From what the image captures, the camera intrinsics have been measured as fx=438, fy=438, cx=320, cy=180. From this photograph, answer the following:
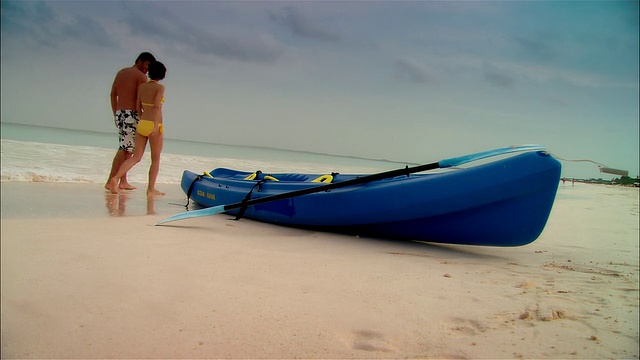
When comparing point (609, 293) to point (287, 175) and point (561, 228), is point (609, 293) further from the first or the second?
point (287, 175)

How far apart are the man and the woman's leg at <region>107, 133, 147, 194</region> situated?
0.59 feet

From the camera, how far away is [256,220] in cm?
404

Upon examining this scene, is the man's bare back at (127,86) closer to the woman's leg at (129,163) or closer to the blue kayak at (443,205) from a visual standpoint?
the woman's leg at (129,163)

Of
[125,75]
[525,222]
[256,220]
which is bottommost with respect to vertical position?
[256,220]

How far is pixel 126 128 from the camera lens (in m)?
5.08

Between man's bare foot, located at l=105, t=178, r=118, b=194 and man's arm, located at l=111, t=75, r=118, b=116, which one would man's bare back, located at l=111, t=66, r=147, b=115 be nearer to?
man's arm, located at l=111, t=75, r=118, b=116

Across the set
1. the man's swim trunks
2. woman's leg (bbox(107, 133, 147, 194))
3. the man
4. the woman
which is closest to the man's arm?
the man

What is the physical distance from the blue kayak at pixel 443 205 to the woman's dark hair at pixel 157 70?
6.35ft

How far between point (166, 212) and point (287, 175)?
1.46 m

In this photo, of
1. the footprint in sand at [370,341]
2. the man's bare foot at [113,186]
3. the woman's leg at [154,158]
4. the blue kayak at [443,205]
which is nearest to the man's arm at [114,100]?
the woman's leg at [154,158]

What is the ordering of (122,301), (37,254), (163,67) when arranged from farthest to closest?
(163,67) < (37,254) < (122,301)

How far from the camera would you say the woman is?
4.70m

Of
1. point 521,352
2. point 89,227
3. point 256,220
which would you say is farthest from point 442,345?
point 256,220

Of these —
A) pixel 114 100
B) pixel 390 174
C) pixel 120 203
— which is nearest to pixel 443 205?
pixel 390 174
